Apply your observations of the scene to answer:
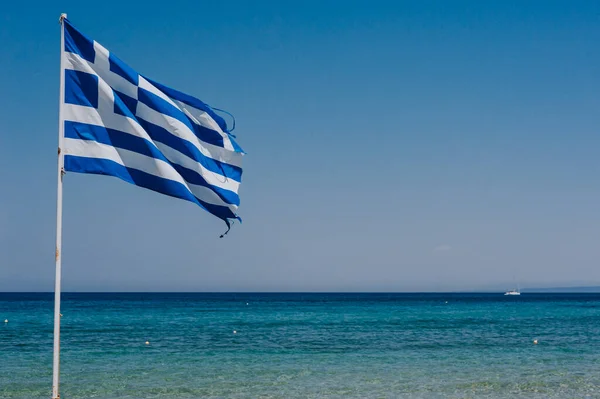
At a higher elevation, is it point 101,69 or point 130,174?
point 101,69

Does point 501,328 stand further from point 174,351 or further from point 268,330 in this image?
point 174,351

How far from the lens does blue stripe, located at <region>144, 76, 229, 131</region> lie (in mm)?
10297

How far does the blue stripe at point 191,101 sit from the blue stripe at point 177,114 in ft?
0.65

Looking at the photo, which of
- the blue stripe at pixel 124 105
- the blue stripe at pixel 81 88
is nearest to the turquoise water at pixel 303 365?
the blue stripe at pixel 124 105

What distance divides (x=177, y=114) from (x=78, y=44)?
1685 mm

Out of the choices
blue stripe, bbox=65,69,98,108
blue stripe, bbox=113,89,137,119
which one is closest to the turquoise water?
blue stripe, bbox=113,89,137,119

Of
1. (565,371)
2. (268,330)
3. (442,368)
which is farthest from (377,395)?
(268,330)

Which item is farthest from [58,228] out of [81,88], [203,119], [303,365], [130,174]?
[303,365]

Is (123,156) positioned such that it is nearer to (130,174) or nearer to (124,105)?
(130,174)

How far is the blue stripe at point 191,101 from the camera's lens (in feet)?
33.8

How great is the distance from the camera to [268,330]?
43.9 meters

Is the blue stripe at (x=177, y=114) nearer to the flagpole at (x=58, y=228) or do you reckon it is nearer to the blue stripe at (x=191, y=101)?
the blue stripe at (x=191, y=101)

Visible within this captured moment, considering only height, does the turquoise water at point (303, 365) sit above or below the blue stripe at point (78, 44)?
below

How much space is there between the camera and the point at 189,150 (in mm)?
10375
